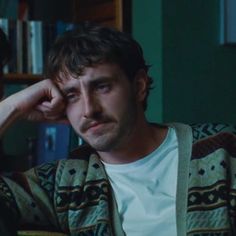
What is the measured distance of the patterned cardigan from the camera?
1460 mm

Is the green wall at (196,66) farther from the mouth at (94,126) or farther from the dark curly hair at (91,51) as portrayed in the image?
the mouth at (94,126)

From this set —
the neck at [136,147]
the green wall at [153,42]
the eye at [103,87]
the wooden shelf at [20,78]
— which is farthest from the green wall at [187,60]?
the eye at [103,87]

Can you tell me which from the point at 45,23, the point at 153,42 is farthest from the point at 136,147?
the point at 45,23

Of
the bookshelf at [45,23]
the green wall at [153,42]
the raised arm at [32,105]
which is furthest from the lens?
the bookshelf at [45,23]

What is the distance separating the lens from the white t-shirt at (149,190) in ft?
4.90

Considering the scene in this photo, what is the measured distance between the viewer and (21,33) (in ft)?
7.87

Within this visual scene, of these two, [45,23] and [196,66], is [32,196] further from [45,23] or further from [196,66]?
[45,23]

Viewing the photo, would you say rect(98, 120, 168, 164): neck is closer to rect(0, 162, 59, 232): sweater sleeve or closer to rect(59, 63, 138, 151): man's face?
rect(59, 63, 138, 151): man's face

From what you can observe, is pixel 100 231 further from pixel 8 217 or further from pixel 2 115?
pixel 2 115

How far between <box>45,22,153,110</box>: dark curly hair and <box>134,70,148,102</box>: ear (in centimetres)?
2

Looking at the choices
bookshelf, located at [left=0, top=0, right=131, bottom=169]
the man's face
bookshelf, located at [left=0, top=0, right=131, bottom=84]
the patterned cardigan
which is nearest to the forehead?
the man's face

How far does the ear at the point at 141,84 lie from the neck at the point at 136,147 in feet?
0.26

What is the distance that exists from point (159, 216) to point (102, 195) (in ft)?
0.50

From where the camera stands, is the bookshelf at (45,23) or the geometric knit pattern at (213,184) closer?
the geometric knit pattern at (213,184)
